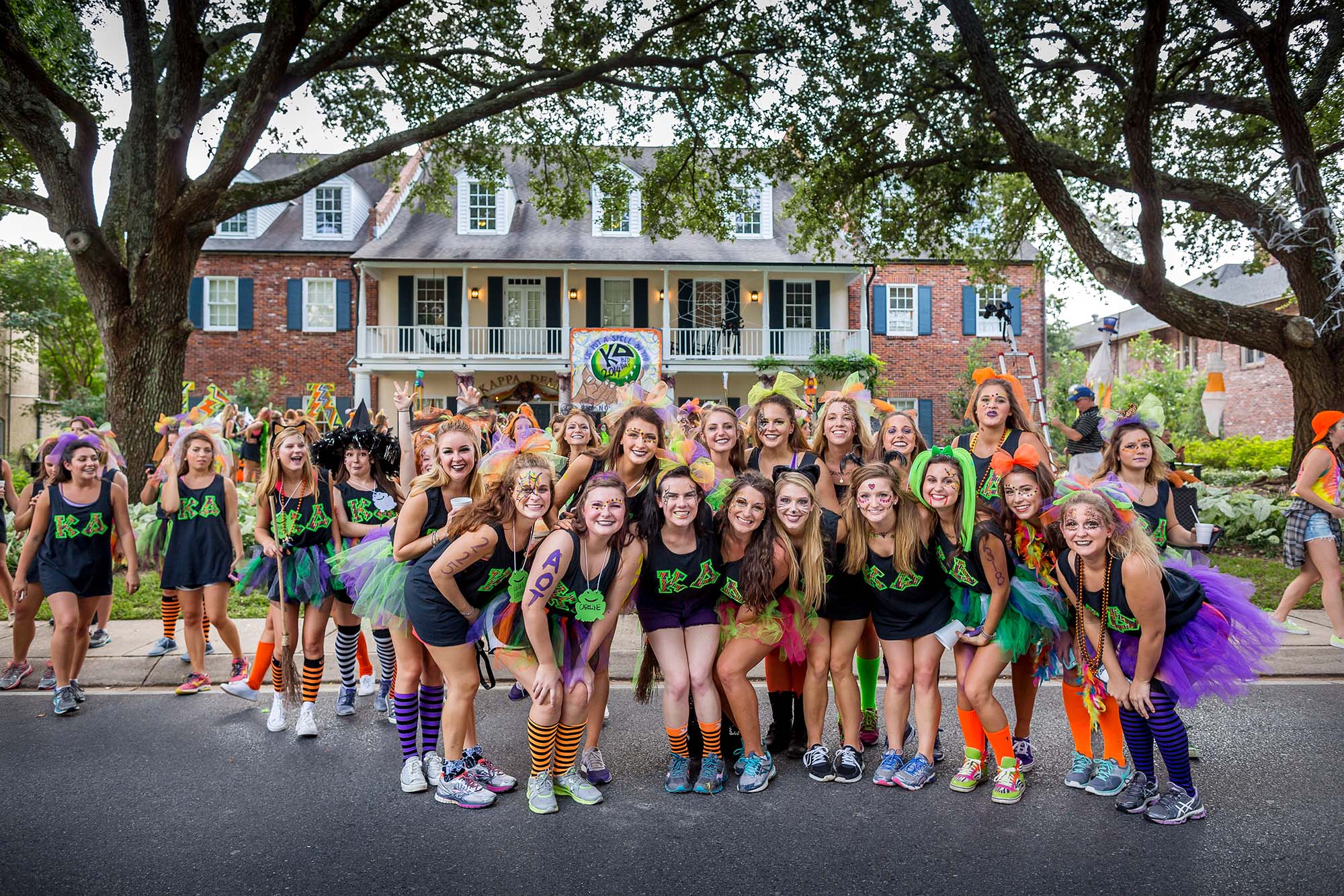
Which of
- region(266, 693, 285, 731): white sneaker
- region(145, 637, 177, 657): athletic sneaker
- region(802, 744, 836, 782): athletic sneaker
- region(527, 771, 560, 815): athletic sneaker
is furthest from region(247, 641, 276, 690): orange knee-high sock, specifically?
region(802, 744, 836, 782): athletic sneaker

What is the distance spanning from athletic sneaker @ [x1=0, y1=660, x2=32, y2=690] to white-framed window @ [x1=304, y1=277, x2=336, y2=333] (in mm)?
16928

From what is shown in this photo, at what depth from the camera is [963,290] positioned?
22562 mm

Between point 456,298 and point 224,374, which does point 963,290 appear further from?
point 224,374

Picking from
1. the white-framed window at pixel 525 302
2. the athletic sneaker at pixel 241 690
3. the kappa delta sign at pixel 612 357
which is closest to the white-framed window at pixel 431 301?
the white-framed window at pixel 525 302

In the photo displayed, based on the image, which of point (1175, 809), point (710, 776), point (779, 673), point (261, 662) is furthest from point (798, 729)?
point (261, 662)

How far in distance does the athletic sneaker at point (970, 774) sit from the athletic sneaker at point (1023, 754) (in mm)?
256

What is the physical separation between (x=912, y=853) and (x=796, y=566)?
1333 millimetres

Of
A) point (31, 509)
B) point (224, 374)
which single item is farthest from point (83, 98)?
point (224, 374)

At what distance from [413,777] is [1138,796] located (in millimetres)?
3308

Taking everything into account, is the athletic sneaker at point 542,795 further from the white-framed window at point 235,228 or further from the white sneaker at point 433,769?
the white-framed window at point 235,228

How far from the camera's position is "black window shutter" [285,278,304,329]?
21.5 m

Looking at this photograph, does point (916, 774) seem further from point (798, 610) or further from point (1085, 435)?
point (1085, 435)

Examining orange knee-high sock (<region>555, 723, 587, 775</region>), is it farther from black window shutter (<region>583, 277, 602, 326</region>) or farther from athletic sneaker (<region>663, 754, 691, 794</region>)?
black window shutter (<region>583, 277, 602, 326</region>)

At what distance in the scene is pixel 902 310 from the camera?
899 inches
